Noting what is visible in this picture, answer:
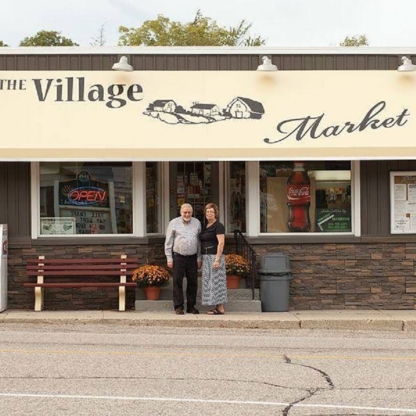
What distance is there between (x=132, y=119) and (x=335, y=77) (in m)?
3.53

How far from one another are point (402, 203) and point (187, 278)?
13.3 ft

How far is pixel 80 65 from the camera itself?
1485cm

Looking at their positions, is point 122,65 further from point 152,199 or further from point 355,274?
point 355,274

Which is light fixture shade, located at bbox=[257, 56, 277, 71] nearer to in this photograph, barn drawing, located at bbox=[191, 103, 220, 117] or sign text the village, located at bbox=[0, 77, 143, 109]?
barn drawing, located at bbox=[191, 103, 220, 117]

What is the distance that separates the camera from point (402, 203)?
599 inches

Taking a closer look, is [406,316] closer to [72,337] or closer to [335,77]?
[335,77]

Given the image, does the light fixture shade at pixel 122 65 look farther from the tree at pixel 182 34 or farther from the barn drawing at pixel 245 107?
the tree at pixel 182 34

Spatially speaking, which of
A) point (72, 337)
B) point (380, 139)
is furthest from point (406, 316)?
point (72, 337)

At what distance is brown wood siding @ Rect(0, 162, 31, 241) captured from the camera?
14883 millimetres

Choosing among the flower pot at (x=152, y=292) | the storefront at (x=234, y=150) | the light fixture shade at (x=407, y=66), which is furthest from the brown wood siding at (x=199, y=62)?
the flower pot at (x=152, y=292)

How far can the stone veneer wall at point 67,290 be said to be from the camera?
14.9 m

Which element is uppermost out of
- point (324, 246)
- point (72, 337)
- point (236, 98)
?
point (236, 98)

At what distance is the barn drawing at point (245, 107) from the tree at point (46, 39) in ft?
141

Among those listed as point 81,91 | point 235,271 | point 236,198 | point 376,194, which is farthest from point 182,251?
point 376,194
